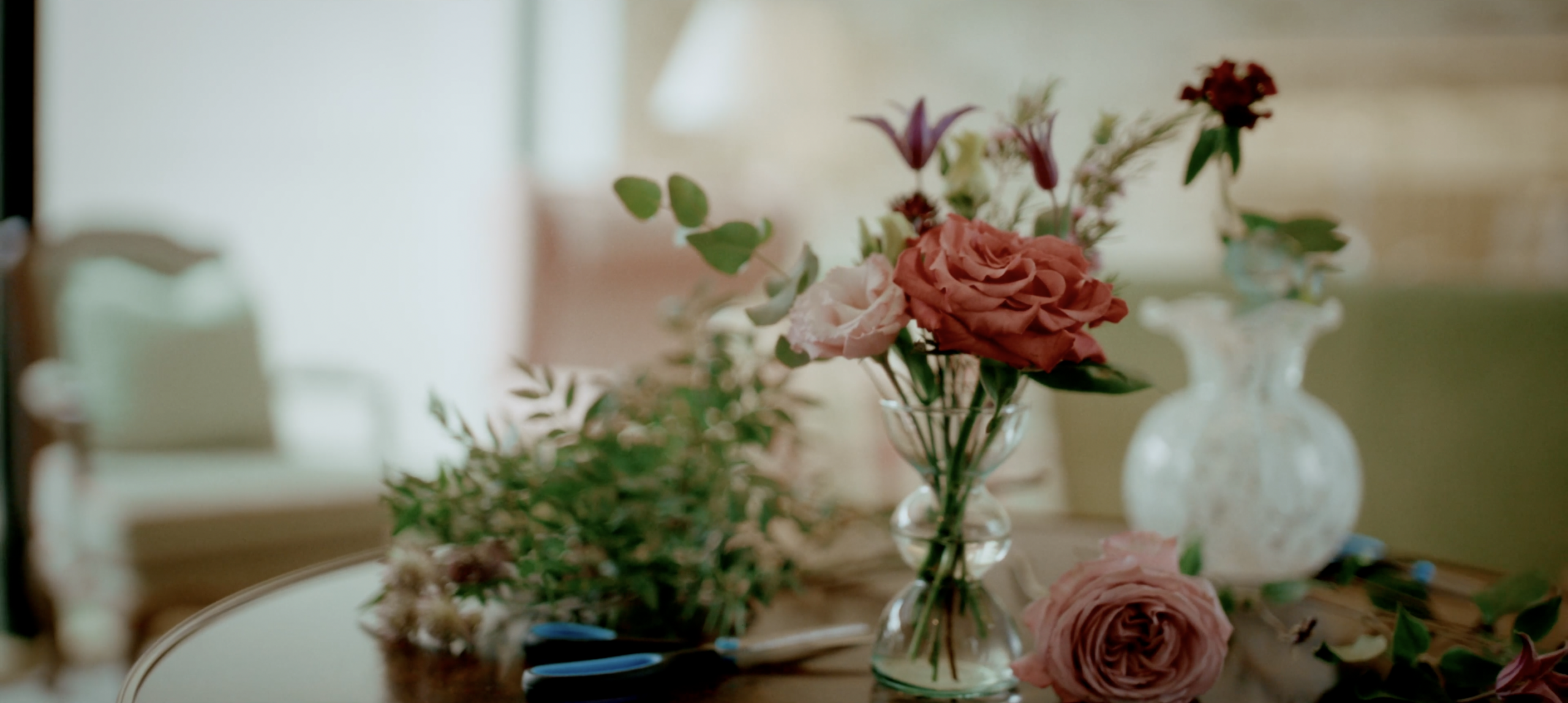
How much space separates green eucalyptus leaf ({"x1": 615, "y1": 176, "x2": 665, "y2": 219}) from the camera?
2.53ft

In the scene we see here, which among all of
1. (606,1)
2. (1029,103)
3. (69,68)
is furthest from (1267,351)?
(606,1)

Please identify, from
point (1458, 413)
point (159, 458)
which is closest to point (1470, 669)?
point (1458, 413)

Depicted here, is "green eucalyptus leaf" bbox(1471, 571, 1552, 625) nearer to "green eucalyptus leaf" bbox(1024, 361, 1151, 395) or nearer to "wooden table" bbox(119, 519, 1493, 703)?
"wooden table" bbox(119, 519, 1493, 703)

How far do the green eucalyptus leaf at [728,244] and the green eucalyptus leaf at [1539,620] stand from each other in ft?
1.88

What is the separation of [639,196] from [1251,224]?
493 mm

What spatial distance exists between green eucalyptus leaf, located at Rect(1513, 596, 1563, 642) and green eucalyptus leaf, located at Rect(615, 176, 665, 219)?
65 cm

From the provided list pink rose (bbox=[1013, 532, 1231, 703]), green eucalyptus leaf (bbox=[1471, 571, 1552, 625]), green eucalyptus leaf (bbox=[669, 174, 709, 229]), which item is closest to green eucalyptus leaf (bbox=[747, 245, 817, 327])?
green eucalyptus leaf (bbox=[669, 174, 709, 229])

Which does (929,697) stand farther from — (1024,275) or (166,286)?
(166,286)

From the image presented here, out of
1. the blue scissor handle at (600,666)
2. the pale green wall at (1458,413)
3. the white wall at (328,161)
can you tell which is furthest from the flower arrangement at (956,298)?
the white wall at (328,161)

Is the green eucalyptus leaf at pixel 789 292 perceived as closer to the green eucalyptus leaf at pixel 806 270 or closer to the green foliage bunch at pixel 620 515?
the green eucalyptus leaf at pixel 806 270

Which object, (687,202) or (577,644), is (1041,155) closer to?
(687,202)

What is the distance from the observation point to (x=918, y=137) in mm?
673

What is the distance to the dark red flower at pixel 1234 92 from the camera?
67cm

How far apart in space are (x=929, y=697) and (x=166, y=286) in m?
2.02
